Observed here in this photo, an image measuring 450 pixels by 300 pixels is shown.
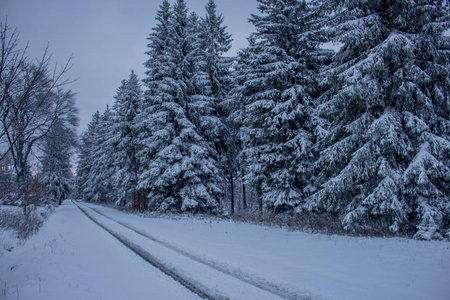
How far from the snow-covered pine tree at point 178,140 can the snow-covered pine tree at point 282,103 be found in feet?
15.4

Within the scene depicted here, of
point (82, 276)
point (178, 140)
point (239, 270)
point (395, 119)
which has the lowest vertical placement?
point (239, 270)

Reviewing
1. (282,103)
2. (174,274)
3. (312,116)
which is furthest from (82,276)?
(312,116)

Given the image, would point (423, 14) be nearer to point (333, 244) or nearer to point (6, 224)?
point (333, 244)

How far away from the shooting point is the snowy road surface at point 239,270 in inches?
174

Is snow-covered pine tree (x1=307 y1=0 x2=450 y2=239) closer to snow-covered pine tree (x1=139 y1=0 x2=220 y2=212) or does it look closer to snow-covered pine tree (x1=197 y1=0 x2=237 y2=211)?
snow-covered pine tree (x1=139 y1=0 x2=220 y2=212)

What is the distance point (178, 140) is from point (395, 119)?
1397cm

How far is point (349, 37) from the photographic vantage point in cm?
988

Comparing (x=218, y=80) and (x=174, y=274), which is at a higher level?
(x=218, y=80)

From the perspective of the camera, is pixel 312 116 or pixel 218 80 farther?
pixel 218 80

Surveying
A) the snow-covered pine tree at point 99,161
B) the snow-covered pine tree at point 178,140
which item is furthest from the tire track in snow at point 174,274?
the snow-covered pine tree at point 99,161

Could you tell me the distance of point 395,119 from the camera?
925 centimetres

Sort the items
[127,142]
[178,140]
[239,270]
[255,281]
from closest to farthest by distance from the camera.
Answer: [255,281] < [239,270] < [178,140] < [127,142]

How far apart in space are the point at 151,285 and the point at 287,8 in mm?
15844

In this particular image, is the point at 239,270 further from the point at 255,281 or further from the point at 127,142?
the point at 127,142
